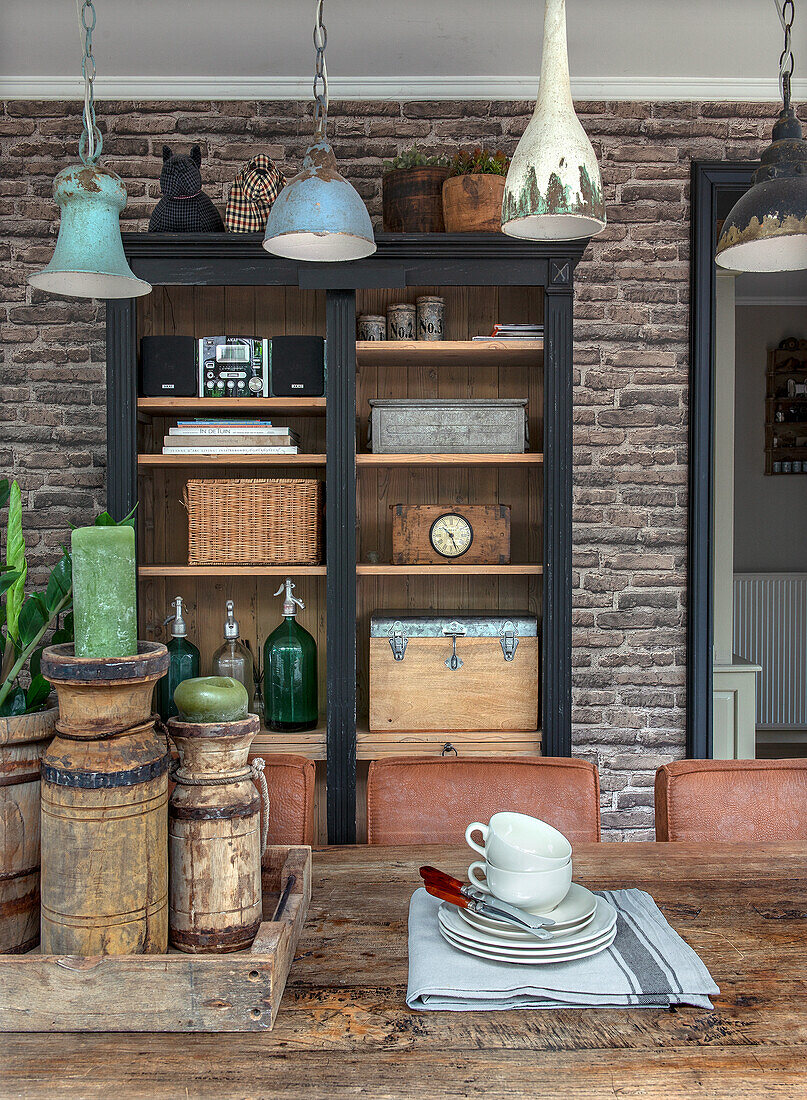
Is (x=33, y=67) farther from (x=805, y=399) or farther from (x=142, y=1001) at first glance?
(x=805, y=399)

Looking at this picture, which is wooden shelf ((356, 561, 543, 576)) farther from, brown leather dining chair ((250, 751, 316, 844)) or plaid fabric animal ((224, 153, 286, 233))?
plaid fabric animal ((224, 153, 286, 233))

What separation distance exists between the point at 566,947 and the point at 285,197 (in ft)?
4.15

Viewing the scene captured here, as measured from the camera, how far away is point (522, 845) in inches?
44.8

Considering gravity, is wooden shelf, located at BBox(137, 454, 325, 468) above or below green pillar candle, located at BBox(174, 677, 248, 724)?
above

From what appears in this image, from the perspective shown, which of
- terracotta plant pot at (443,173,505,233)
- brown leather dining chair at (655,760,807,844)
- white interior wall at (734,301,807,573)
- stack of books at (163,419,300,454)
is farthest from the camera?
white interior wall at (734,301,807,573)

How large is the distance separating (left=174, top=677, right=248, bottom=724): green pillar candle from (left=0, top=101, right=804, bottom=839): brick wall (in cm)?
191

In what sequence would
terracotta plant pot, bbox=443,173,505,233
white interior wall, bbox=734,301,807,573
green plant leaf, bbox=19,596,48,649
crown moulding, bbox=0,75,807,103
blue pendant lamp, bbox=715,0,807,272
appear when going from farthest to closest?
white interior wall, bbox=734,301,807,573, crown moulding, bbox=0,75,807,103, terracotta plant pot, bbox=443,173,505,233, blue pendant lamp, bbox=715,0,807,272, green plant leaf, bbox=19,596,48,649

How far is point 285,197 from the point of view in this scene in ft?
4.95

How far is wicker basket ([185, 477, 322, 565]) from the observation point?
2.38m

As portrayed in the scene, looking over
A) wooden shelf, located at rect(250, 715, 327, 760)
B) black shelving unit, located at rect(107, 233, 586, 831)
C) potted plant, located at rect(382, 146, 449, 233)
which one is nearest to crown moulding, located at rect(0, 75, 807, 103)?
potted plant, located at rect(382, 146, 449, 233)

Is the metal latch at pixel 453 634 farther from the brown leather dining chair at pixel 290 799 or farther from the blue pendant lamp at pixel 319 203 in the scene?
the blue pendant lamp at pixel 319 203

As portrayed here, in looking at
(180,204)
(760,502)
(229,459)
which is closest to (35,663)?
(229,459)

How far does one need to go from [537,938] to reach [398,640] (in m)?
1.36

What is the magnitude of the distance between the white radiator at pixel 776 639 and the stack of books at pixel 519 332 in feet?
11.3
